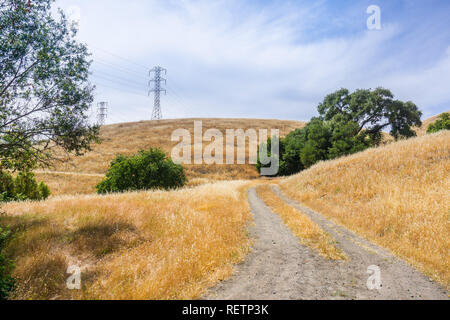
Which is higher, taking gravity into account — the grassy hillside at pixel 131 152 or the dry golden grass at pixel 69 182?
the grassy hillside at pixel 131 152

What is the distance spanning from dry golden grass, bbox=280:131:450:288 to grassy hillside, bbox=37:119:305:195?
52.1 ft

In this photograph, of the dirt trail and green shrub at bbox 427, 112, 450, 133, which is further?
green shrub at bbox 427, 112, 450, 133

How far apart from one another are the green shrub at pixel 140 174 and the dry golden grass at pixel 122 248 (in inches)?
512

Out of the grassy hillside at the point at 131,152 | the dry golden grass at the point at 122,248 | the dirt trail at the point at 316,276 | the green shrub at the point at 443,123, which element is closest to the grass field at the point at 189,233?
the dry golden grass at the point at 122,248

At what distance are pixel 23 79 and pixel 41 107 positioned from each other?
1271mm

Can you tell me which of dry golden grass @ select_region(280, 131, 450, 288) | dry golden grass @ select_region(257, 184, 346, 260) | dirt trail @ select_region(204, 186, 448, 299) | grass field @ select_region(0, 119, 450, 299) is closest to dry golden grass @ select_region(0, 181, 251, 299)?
grass field @ select_region(0, 119, 450, 299)

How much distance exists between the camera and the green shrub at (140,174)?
2436 cm

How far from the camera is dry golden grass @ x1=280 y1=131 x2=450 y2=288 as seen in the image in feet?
25.9

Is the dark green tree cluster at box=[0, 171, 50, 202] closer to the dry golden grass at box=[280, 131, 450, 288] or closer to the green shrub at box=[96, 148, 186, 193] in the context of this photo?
the green shrub at box=[96, 148, 186, 193]

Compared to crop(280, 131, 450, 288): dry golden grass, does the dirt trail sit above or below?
below

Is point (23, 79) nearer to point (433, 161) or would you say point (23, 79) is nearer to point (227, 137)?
point (433, 161)

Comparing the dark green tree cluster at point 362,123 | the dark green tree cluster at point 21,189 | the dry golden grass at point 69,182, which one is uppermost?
the dark green tree cluster at point 362,123

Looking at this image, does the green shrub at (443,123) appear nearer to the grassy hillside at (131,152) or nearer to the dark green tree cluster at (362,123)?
the dark green tree cluster at (362,123)

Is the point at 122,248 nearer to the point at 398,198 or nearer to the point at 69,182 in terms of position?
the point at 398,198
